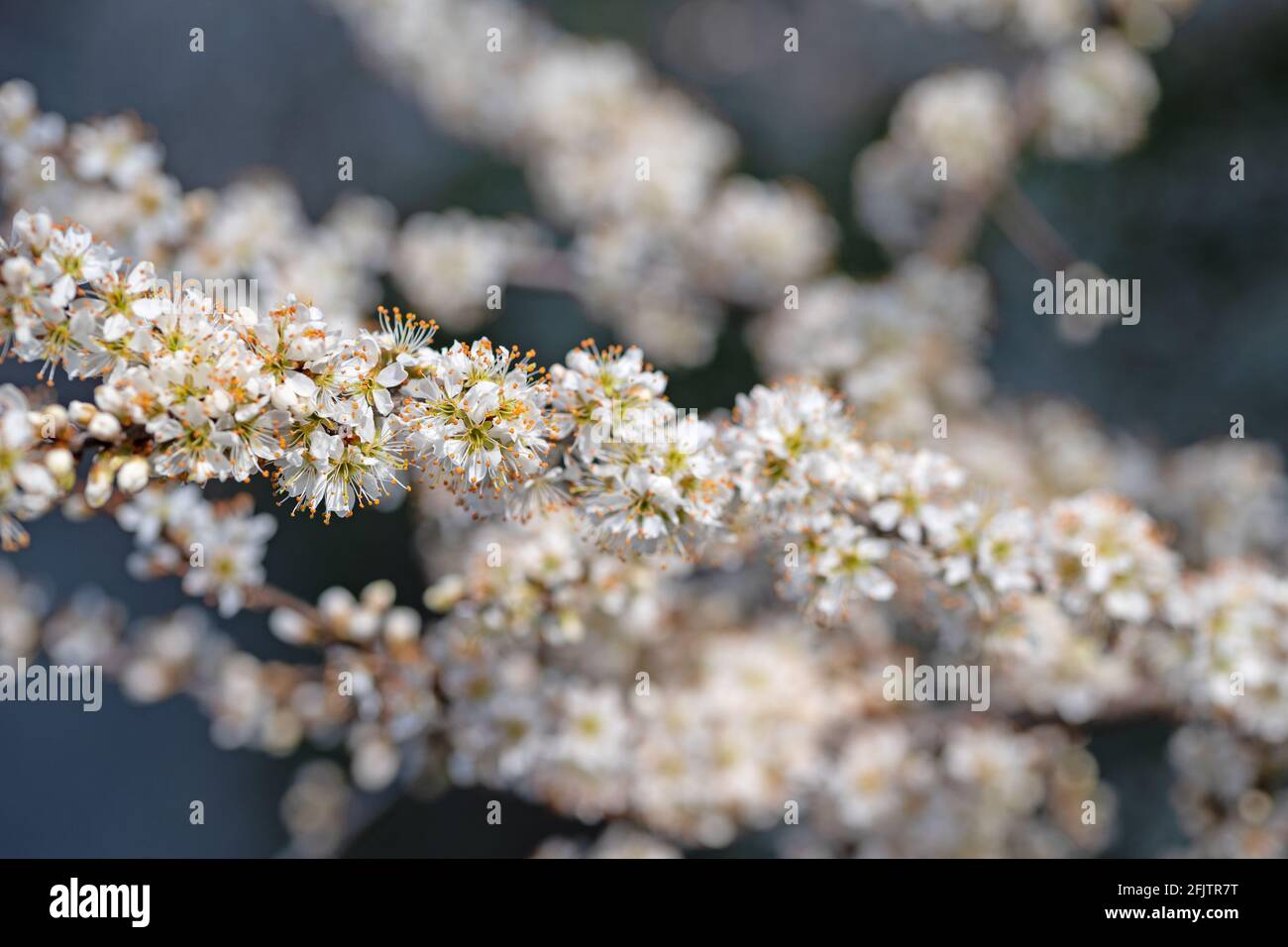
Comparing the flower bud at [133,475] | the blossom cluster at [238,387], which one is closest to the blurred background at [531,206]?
the blossom cluster at [238,387]

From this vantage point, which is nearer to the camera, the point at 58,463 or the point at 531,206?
the point at 58,463

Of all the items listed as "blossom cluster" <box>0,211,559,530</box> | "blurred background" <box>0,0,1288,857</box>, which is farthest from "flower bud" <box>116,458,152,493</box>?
"blurred background" <box>0,0,1288,857</box>

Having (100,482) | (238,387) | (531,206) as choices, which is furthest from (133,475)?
(531,206)

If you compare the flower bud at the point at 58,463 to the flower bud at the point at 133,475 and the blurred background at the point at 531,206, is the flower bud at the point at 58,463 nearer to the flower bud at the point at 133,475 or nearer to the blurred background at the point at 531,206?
the flower bud at the point at 133,475

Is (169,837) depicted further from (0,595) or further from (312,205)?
(312,205)

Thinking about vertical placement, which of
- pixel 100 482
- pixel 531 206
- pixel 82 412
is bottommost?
pixel 100 482

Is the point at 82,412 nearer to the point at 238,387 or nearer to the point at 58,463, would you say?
the point at 58,463

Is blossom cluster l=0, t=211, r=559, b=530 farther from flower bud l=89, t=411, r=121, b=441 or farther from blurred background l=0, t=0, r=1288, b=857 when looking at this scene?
blurred background l=0, t=0, r=1288, b=857

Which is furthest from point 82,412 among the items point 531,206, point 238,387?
point 531,206

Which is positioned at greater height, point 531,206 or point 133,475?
point 531,206
